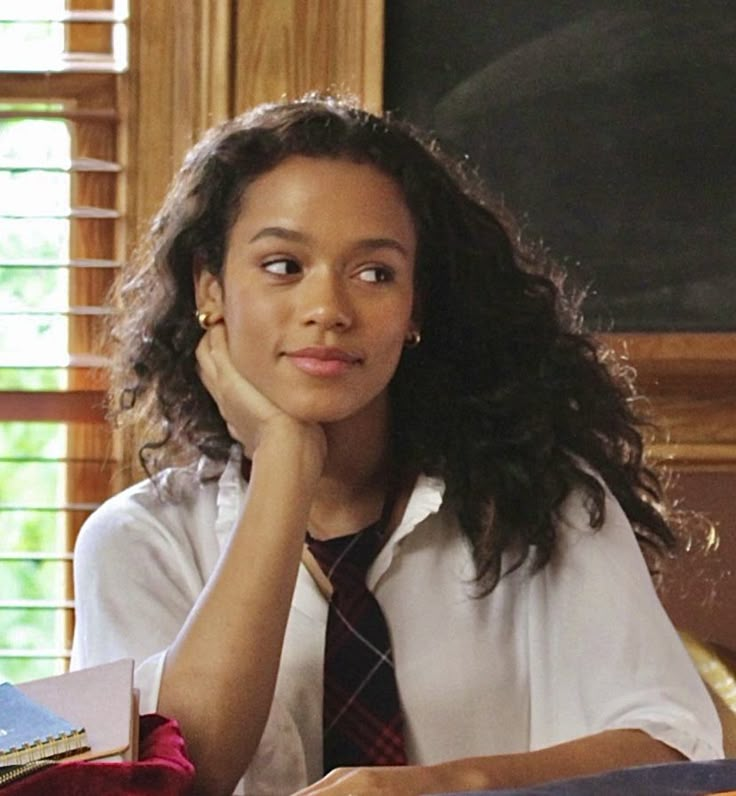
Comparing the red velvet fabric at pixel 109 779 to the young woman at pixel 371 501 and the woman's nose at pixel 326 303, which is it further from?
the woman's nose at pixel 326 303

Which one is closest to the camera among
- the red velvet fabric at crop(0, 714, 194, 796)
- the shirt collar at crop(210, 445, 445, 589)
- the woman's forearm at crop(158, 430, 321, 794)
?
the red velvet fabric at crop(0, 714, 194, 796)

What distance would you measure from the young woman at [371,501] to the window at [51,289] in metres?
0.77

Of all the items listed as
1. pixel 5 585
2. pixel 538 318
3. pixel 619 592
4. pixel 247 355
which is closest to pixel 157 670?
pixel 247 355

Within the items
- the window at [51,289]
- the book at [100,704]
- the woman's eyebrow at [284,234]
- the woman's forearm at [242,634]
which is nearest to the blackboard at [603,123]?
the window at [51,289]

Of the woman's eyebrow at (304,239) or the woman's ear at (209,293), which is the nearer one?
the woman's eyebrow at (304,239)

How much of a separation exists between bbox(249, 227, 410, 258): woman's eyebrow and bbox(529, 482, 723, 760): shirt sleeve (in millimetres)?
330

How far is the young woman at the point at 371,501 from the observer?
1.58 m

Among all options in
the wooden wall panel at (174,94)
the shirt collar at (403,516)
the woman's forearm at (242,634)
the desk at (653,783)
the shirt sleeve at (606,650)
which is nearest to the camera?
the desk at (653,783)

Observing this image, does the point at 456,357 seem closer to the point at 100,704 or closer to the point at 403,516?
the point at 403,516

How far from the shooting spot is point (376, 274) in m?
1.67

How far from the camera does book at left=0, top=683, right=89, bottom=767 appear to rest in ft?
3.53

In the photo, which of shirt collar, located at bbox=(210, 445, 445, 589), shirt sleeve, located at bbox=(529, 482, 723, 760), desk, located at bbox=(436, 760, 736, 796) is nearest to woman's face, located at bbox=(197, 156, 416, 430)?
shirt collar, located at bbox=(210, 445, 445, 589)

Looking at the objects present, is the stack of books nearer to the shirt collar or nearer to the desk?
the desk

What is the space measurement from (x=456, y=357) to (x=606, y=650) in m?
0.39
